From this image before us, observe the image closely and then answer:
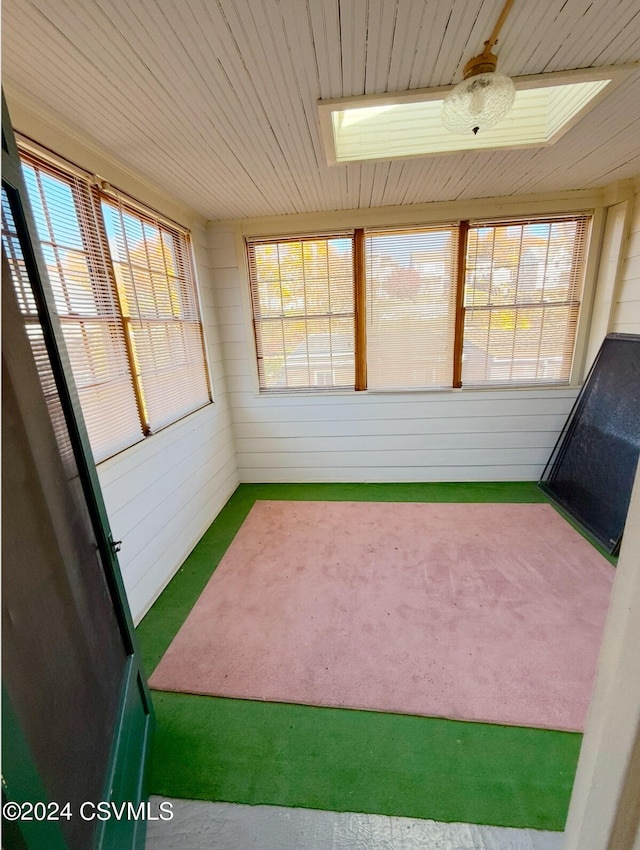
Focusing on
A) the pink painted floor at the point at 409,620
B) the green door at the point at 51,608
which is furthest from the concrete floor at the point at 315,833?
the pink painted floor at the point at 409,620

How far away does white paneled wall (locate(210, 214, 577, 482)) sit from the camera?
3.30 meters

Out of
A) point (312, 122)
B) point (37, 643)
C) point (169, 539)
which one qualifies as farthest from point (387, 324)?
point (37, 643)

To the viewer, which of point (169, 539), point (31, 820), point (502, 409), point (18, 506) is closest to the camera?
point (31, 820)

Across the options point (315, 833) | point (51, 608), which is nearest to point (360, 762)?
point (315, 833)

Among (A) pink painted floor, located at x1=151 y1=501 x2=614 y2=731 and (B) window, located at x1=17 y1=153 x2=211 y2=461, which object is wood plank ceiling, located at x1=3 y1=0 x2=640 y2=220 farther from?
(A) pink painted floor, located at x1=151 y1=501 x2=614 y2=731

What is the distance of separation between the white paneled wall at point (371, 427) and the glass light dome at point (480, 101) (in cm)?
219

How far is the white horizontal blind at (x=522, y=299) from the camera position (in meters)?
2.97

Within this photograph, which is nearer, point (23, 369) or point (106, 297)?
point (23, 369)

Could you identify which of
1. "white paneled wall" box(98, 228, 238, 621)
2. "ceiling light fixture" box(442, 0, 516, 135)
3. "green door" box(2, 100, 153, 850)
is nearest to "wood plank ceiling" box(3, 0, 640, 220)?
"ceiling light fixture" box(442, 0, 516, 135)

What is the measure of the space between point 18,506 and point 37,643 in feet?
1.04

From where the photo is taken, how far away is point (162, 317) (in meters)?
2.45

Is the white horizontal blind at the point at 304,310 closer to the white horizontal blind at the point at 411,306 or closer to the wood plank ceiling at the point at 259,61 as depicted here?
the white horizontal blind at the point at 411,306

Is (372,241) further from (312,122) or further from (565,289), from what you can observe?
(565,289)

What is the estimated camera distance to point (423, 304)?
3.18 meters
